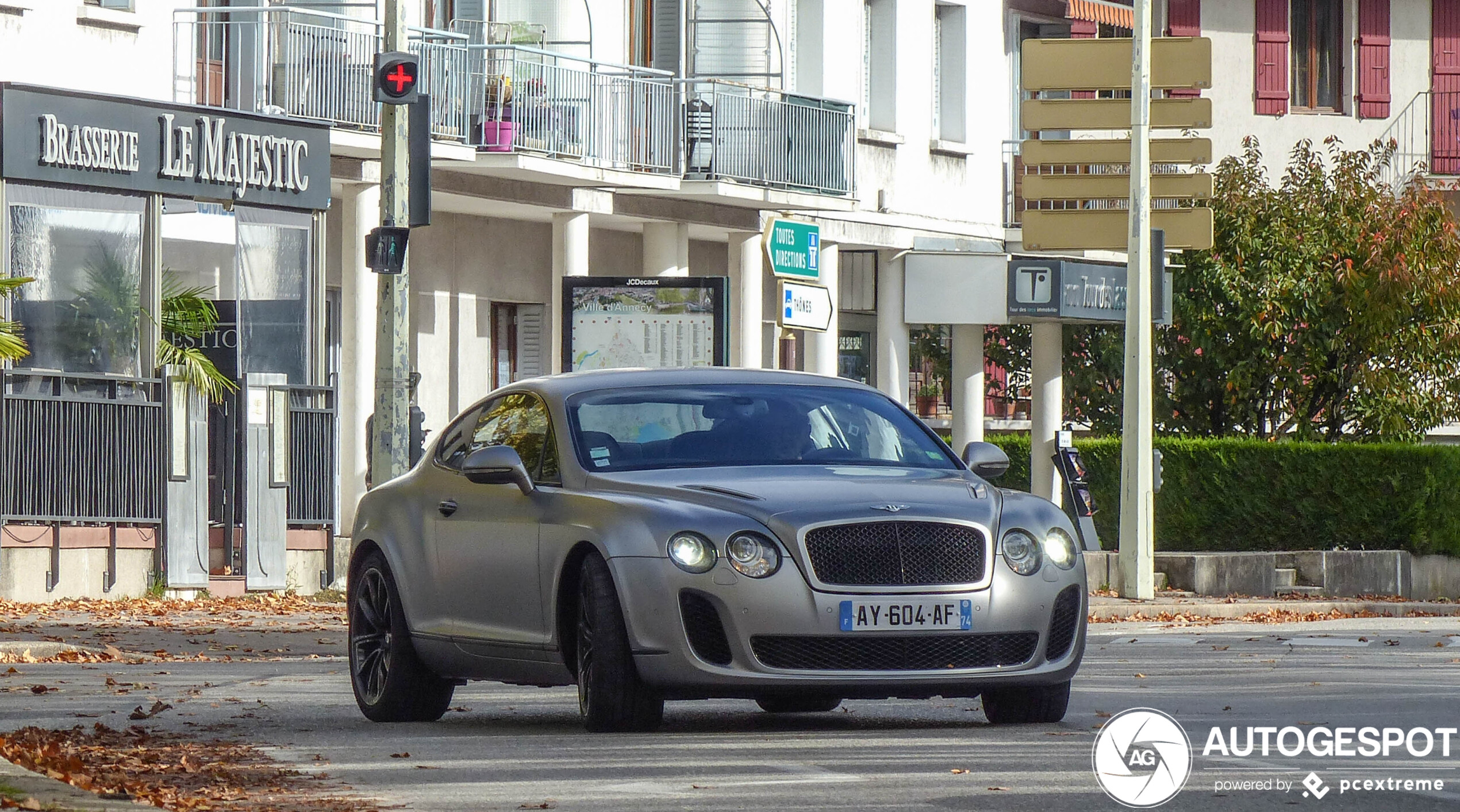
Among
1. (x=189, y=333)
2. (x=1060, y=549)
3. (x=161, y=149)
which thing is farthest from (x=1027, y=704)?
(x=161, y=149)

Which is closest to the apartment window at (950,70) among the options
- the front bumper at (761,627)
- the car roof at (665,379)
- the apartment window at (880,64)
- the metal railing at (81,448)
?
the apartment window at (880,64)

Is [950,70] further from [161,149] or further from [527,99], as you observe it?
[161,149]

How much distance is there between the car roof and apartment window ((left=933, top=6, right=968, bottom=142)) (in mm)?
25190

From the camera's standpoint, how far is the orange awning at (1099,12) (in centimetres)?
3869

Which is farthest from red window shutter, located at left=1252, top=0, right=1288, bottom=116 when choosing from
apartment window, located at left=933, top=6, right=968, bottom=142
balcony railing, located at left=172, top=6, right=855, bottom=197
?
balcony railing, located at left=172, top=6, right=855, bottom=197

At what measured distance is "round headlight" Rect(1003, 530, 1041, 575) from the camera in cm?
1055

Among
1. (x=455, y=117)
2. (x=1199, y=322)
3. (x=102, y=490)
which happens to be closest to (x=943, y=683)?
(x=102, y=490)

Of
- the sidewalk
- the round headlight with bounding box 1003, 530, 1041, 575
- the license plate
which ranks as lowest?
the sidewalk

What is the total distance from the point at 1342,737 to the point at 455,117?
61.8ft

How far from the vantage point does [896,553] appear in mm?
10320

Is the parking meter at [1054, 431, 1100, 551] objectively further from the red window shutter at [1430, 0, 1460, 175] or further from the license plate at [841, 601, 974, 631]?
the license plate at [841, 601, 974, 631]

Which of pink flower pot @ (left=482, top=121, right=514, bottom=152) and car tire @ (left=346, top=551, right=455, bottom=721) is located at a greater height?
pink flower pot @ (left=482, top=121, right=514, bottom=152)

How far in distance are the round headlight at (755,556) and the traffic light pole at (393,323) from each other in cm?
1076

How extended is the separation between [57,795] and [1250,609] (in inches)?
754
